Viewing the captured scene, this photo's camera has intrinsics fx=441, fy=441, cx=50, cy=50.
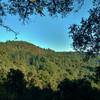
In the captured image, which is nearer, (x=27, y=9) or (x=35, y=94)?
(x=27, y=9)

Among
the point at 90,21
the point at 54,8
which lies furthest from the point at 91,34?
the point at 54,8

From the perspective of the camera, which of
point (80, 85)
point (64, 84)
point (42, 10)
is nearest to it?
point (42, 10)

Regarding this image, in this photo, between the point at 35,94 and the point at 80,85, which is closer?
the point at 80,85

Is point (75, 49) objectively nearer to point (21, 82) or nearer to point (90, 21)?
point (90, 21)

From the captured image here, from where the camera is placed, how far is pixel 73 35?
14.0 m

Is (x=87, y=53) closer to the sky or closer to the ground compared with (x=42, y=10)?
closer to the ground

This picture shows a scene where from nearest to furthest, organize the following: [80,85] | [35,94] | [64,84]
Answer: [80,85], [64,84], [35,94]

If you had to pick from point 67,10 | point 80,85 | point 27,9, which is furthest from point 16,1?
point 80,85

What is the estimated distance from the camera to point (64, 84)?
46.7m

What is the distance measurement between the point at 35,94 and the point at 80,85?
59.4 ft

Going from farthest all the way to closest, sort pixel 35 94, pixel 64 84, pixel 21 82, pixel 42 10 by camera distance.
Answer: pixel 21 82 → pixel 35 94 → pixel 64 84 → pixel 42 10

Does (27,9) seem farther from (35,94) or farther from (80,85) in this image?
(35,94)

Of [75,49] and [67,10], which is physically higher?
[67,10]

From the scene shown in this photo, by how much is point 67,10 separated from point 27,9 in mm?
1273
